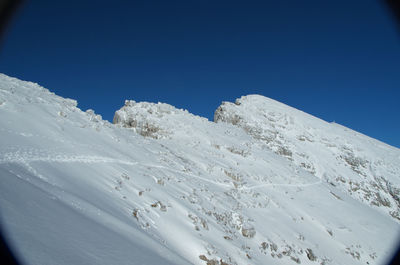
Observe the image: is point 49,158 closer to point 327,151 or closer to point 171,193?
point 171,193

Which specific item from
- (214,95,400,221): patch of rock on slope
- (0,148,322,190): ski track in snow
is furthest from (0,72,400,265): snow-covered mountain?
(214,95,400,221): patch of rock on slope

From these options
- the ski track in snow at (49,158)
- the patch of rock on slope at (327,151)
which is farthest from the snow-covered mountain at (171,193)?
the patch of rock on slope at (327,151)

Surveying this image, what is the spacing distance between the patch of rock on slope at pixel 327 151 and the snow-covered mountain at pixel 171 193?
0.26 meters

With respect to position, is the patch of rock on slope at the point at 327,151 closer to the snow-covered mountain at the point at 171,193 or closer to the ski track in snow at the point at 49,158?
the snow-covered mountain at the point at 171,193

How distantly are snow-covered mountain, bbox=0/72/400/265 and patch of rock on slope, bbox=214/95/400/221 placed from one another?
259 millimetres

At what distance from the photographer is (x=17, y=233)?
4.48 meters

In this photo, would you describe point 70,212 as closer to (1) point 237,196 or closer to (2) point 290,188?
(1) point 237,196

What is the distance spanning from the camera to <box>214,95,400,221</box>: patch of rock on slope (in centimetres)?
3288

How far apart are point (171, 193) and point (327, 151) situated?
3349 cm

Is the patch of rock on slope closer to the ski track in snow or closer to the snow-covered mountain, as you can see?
the snow-covered mountain

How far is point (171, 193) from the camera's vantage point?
47.1ft

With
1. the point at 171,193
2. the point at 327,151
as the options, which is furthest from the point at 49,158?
the point at 327,151

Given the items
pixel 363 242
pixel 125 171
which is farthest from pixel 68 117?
pixel 363 242

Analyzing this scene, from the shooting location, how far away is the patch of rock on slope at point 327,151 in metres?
32.9
